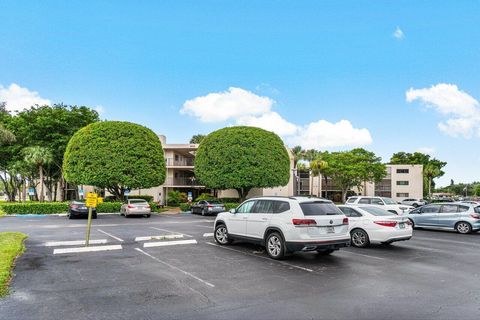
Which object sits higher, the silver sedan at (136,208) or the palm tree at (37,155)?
the palm tree at (37,155)

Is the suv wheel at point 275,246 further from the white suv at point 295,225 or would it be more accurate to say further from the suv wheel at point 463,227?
the suv wheel at point 463,227

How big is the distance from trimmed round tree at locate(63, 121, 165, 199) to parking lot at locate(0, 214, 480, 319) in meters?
20.7

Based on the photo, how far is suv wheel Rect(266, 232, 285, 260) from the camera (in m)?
9.33

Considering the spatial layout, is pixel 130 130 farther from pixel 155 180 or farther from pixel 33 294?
pixel 33 294

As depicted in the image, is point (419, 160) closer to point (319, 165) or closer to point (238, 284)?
point (319, 165)

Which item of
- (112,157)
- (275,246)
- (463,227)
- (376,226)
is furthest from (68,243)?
(112,157)

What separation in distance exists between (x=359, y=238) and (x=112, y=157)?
2546 cm

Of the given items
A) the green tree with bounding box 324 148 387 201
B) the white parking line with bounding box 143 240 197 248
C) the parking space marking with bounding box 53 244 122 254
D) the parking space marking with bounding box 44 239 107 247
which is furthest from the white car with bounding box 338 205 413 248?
the green tree with bounding box 324 148 387 201

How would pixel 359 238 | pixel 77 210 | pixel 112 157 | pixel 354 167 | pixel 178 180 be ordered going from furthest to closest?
pixel 354 167 → pixel 178 180 → pixel 112 157 → pixel 77 210 → pixel 359 238

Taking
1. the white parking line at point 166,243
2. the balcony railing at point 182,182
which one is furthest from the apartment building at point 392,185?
the white parking line at point 166,243

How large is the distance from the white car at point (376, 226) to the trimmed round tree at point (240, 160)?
76.2 ft

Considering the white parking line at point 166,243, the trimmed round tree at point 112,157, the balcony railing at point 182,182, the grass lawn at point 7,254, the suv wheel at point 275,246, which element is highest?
the trimmed round tree at point 112,157

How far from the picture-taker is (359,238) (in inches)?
476

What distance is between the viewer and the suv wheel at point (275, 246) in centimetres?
933
